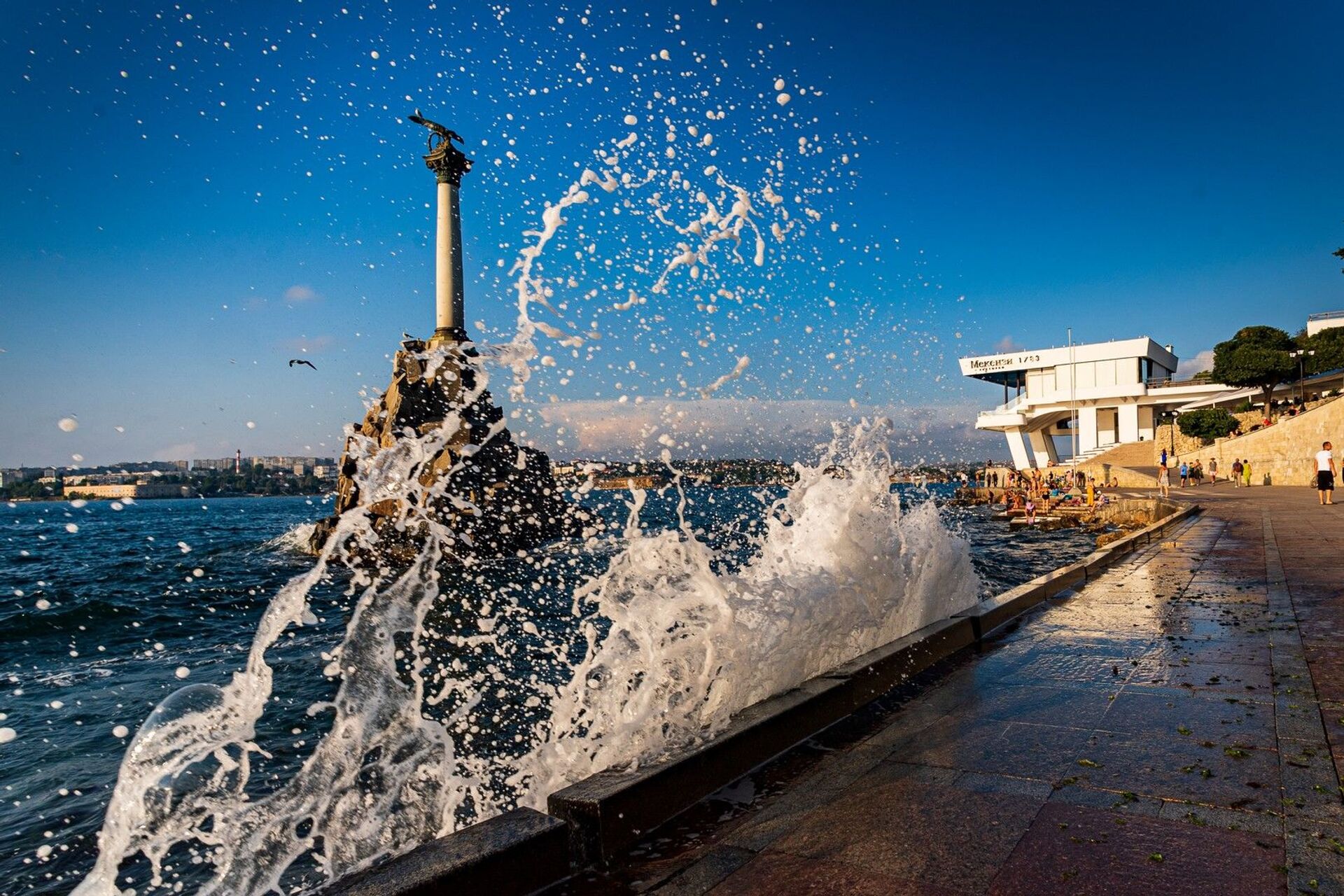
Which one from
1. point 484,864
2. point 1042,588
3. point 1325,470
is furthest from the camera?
point 1325,470

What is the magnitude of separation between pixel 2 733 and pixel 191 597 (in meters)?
12.7

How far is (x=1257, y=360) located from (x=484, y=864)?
6817cm

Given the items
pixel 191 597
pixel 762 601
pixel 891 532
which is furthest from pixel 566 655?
pixel 191 597

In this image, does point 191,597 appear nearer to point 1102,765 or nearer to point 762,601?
point 762,601

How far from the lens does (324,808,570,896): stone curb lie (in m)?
2.46

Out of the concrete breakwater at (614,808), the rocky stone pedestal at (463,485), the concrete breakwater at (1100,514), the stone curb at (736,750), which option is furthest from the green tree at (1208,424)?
the concrete breakwater at (614,808)

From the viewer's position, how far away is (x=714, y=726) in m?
3.94

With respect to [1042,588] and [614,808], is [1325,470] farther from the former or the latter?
[614,808]

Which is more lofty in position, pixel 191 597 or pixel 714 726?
pixel 714 726

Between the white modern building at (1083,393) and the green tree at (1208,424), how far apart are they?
7.26 metres

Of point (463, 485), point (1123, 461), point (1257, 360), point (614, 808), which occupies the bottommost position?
point (614, 808)

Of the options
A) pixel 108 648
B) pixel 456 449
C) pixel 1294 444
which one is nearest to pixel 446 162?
pixel 456 449

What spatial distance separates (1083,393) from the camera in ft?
212

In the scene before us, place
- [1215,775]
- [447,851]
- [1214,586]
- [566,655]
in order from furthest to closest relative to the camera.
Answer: [566,655]
[1214,586]
[1215,775]
[447,851]
